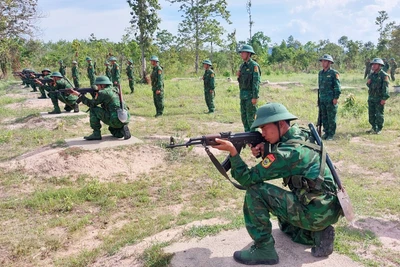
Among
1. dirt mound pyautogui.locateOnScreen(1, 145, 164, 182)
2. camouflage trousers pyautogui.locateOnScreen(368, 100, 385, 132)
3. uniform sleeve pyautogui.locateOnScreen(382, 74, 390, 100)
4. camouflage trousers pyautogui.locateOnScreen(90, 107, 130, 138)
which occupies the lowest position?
dirt mound pyautogui.locateOnScreen(1, 145, 164, 182)

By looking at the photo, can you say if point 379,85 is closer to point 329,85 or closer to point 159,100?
point 329,85

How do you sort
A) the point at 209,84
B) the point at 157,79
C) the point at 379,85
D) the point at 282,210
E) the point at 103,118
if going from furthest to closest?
the point at 209,84
the point at 157,79
the point at 379,85
the point at 103,118
the point at 282,210

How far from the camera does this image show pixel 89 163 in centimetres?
634

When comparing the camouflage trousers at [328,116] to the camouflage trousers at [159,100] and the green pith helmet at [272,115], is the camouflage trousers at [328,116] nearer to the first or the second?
the camouflage trousers at [159,100]

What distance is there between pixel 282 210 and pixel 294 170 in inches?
14.5

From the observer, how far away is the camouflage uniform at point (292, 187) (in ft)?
8.73

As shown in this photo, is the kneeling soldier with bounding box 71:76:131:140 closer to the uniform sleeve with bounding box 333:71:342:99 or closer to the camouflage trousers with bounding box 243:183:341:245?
the uniform sleeve with bounding box 333:71:342:99

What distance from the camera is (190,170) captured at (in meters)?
6.36

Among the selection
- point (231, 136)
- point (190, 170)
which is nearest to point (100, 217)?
point (190, 170)

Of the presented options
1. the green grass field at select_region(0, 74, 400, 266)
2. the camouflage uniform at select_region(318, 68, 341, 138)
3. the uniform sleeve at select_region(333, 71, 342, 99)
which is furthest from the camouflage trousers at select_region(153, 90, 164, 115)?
the uniform sleeve at select_region(333, 71, 342, 99)

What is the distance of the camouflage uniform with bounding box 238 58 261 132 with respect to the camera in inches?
297

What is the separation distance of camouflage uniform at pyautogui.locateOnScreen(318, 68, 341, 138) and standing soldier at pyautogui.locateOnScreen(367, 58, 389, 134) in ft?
3.82

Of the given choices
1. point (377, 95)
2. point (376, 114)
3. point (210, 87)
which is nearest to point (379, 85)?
point (377, 95)

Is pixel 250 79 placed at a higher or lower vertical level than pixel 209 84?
higher
